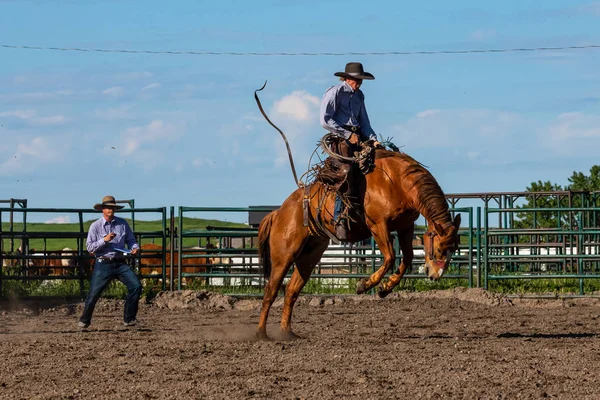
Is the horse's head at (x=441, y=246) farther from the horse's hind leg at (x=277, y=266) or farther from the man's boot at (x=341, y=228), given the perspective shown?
the horse's hind leg at (x=277, y=266)

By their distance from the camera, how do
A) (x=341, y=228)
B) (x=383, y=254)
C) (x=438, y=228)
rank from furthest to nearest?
(x=341, y=228), (x=383, y=254), (x=438, y=228)

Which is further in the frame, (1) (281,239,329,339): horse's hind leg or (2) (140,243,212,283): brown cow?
(2) (140,243,212,283): brown cow

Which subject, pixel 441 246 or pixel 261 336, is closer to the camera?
pixel 441 246

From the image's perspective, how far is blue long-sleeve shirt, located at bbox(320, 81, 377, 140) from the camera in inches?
350

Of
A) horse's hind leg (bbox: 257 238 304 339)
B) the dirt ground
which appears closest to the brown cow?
the dirt ground

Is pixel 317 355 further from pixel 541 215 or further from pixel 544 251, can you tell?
pixel 541 215

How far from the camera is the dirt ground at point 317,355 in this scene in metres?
5.98

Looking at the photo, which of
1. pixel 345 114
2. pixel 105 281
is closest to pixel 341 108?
pixel 345 114

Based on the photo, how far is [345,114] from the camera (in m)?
9.02

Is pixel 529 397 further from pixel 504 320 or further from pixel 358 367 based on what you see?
pixel 504 320

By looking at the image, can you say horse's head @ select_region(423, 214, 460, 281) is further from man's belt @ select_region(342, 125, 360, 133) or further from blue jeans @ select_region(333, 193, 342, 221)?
man's belt @ select_region(342, 125, 360, 133)

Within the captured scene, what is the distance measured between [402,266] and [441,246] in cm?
41

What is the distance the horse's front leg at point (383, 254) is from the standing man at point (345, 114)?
438 mm

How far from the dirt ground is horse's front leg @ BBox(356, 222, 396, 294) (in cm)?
57
